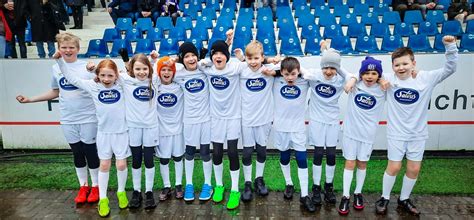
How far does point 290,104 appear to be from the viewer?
5.26m

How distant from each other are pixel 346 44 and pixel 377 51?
65 cm

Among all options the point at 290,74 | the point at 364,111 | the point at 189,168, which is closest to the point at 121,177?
the point at 189,168

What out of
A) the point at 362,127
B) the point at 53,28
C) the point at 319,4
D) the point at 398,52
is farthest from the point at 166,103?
the point at 319,4

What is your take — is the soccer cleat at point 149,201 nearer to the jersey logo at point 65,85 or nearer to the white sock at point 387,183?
the jersey logo at point 65,85

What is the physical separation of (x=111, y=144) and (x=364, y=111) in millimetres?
2951

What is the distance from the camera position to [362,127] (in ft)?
16.6

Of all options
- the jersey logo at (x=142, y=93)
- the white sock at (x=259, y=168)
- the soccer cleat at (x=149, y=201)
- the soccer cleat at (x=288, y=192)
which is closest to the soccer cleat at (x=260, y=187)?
the white sock at (x=259, y=168)

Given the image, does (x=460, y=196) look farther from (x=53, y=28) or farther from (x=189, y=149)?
(x=53, y=28)

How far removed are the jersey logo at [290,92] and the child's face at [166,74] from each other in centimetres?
131

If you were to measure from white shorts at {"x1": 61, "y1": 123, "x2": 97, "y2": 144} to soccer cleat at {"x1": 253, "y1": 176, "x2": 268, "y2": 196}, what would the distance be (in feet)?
6.99

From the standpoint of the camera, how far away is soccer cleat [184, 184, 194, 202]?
18.2 ft

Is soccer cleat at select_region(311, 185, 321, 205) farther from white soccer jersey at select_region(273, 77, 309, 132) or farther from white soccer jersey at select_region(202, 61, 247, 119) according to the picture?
white soccer jersey at select_region(202, 61, 247, 119)

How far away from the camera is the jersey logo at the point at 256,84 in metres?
5.25

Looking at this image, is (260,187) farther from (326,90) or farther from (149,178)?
(326,90)
